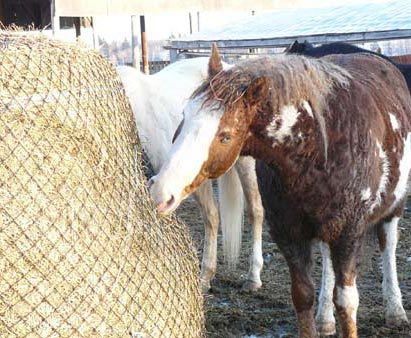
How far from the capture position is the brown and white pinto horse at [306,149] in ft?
9.11

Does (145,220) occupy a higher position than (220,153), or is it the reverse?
(220,153)

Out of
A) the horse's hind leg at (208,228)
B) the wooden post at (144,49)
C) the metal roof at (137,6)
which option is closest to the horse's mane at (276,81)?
the horse's hind leg at (208,228)

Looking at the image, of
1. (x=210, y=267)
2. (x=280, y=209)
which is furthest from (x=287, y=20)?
(x=280, y=209)

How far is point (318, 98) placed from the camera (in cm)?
307

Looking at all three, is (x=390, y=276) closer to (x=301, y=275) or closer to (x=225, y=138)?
(x=301, y=275)

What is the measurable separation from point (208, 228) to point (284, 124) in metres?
2.51

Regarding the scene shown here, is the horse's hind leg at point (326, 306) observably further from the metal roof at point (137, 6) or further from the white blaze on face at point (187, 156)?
the metal roof at point (137, 6)

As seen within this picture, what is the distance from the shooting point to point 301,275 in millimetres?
3520

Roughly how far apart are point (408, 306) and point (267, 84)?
241 centimetres

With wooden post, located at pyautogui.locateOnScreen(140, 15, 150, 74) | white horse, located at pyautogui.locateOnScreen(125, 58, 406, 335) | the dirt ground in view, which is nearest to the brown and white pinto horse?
the dirt ground

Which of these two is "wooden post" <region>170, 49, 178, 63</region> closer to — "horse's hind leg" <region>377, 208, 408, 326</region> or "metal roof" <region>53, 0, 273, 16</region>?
"metal roof" <region>53, 0, 273, 16</region>

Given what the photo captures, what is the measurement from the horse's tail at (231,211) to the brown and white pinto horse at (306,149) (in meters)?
1.71

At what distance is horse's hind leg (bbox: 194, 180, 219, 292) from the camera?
205 inches

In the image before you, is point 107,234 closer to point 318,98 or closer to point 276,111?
point 276,111
